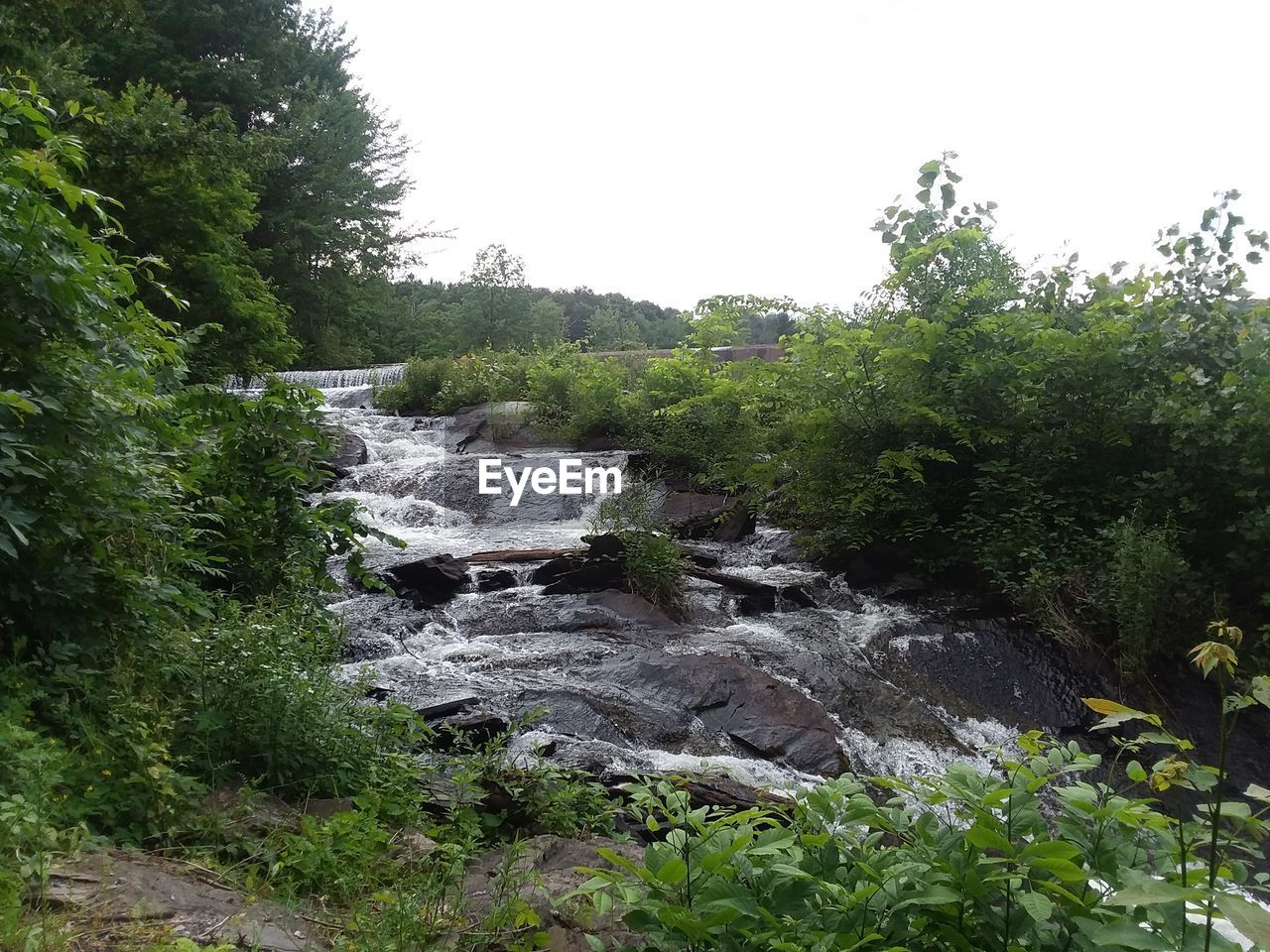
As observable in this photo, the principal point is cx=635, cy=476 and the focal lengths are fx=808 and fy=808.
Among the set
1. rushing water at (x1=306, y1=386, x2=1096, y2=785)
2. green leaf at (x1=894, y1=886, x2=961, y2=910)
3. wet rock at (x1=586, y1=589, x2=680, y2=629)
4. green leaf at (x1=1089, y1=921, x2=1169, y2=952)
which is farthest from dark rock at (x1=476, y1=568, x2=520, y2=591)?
green leaf at (x1=1089, y1=921, x2=1169, y2=952)

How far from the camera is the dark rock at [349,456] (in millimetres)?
12616

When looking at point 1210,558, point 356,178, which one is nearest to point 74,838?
point 1210,558

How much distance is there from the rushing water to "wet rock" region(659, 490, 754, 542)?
117 cm

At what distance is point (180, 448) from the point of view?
4.68 meters

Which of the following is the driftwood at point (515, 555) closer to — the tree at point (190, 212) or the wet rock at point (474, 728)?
the wet rock at point (474, 728)

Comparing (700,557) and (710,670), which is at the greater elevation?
(700,557)

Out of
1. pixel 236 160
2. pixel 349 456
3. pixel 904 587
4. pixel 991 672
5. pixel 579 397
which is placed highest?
pixel 236 160

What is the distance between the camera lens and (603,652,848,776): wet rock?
5148mm

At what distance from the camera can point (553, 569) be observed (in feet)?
26.7

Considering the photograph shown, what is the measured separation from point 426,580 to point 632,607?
2009 mm

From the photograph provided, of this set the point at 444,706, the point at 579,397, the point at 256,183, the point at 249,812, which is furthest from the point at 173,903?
the point at 256,183

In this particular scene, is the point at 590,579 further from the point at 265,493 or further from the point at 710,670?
the point at 265,493

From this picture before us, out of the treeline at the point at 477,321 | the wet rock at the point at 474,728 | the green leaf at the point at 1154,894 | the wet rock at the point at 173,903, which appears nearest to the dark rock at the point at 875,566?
the wet rock at the point at 474,728

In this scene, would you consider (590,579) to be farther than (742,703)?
Yes
